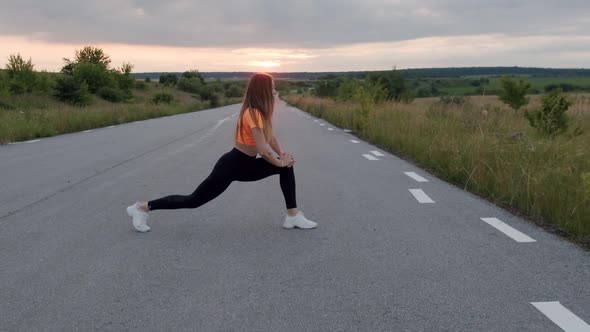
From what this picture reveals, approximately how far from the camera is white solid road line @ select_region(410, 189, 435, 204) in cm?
716

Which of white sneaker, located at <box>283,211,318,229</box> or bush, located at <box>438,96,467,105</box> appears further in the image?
bush, located at <box>438,96,467,105</box>

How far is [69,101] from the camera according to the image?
4953 cm

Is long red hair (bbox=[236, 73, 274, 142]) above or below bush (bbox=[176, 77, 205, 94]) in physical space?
above

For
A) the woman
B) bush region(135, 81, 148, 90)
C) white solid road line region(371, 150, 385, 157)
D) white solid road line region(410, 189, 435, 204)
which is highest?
the woman

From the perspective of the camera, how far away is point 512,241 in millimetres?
5191

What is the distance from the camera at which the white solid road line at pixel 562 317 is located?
10.6 ft

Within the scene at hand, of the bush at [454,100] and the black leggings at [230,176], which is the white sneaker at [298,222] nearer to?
the black leggings at [230,176]

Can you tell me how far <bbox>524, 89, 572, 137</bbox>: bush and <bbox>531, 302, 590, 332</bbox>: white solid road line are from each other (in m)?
10.4

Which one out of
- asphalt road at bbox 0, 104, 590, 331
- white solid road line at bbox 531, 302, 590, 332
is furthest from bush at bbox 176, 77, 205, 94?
white solid road line at bbox 531, 302, 590, 332

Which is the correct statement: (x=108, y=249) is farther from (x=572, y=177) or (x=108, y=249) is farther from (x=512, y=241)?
(x=572, y=177)

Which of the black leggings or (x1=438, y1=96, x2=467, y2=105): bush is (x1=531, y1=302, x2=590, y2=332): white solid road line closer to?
the black leggings

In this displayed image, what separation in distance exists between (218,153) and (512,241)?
856cm

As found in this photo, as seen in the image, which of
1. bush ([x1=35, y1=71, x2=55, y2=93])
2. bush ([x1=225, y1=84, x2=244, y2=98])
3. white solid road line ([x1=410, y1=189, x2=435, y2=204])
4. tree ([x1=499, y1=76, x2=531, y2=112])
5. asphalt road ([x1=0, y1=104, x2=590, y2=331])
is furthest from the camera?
bush ([x1=225, y1=84, x2=244, y2=98])

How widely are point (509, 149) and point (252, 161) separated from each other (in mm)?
5294
